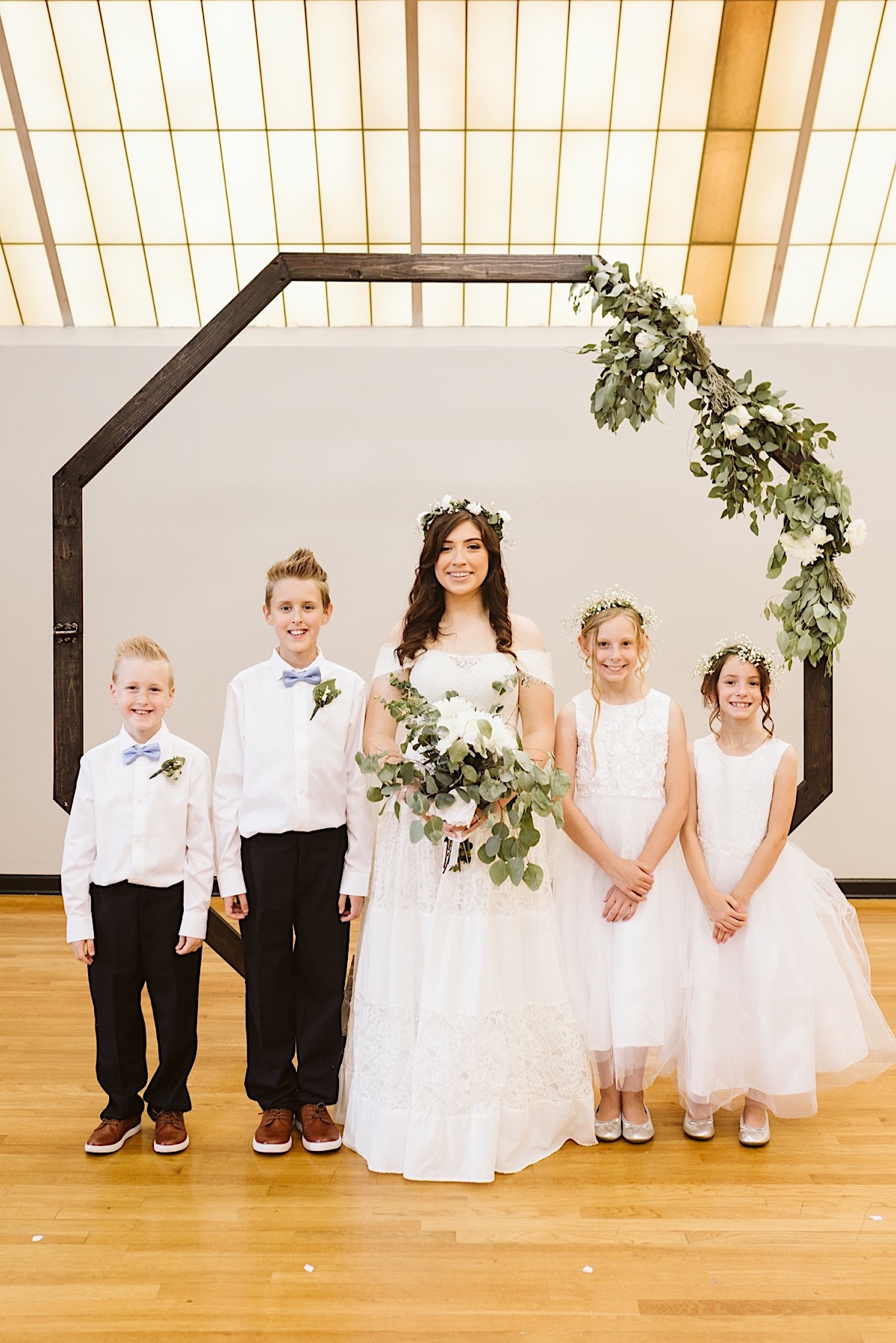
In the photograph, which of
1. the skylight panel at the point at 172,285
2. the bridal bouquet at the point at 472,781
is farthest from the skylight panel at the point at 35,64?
the bridal bouquet at the point at 472,781

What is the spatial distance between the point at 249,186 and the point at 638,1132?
5.69 metres

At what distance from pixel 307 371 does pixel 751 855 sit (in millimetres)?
4286

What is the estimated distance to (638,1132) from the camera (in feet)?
10.4

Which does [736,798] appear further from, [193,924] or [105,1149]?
[105,1149]

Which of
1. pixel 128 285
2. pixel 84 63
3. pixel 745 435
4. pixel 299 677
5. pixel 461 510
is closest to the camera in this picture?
pixel 299 677

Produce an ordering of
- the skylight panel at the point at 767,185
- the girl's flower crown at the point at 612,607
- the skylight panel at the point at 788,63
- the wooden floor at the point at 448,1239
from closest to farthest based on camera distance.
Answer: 1. the wooden floor at the point at 448,1239
2. the girl's flower crown at the point at 612,607
3. the skylight panel at the point at 788,63
4. the skylight panel at the point at 767,185

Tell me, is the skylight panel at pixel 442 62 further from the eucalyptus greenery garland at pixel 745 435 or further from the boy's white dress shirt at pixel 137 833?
the boy's white dress shirt at pixel 137 833

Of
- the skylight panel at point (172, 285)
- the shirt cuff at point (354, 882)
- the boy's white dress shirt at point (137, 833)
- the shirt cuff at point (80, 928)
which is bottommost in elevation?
the shirt cuff at point (80, 928)

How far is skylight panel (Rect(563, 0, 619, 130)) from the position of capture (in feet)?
19.6

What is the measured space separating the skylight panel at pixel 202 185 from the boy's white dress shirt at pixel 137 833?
14.6ft

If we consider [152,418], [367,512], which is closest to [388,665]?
[152,418]

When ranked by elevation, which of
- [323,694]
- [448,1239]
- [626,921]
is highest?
[323,694]

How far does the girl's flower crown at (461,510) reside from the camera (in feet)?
10.7

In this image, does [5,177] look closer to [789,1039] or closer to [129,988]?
[129,988]
